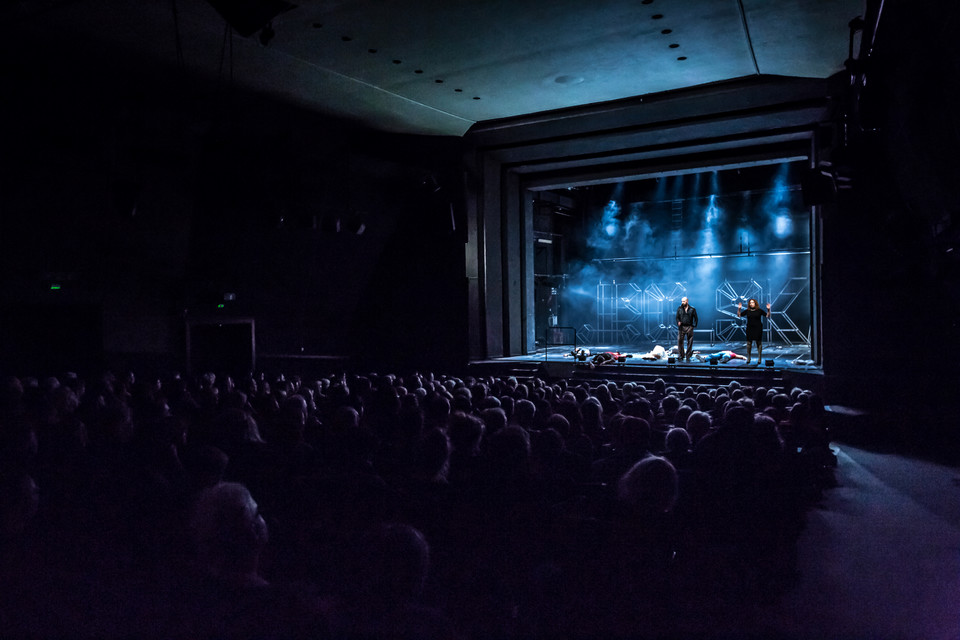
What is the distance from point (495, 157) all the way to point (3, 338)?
10365mm

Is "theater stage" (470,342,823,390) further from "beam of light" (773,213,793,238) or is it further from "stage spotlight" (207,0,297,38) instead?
"stage spotlight" (207,0,297,38)

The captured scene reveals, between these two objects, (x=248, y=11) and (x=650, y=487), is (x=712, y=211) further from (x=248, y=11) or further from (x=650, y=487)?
(x=650, y=487)

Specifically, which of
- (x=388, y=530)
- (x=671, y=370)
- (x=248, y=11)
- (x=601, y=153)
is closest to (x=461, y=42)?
(x=248, y=11)

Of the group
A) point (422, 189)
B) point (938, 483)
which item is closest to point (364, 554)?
point (938, 483)

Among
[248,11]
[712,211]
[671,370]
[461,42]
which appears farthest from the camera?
[712,211]

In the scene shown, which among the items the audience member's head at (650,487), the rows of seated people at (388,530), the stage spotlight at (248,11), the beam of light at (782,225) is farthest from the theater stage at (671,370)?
the audience member's head at (650,487)

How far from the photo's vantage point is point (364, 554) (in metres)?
2.09

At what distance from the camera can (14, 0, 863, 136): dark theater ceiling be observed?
7.39 m

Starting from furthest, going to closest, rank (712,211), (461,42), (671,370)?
(712,211), (671,370), (461,42)

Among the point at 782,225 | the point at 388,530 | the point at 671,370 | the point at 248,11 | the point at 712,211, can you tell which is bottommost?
the point at 671,370

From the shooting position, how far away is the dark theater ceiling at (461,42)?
291 inches

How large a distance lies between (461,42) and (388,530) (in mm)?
7915

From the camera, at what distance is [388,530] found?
2.08 m

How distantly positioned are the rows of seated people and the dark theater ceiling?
403 cm
